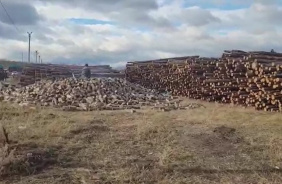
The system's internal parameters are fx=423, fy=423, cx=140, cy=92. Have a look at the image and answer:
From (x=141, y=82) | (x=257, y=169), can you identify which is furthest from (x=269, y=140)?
(x=141, y=82)

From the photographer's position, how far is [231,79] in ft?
46.8

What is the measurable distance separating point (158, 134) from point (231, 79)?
653 cm

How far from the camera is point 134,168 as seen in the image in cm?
601

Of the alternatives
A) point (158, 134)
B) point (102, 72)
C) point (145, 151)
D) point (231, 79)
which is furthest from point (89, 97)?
point (102, 72)

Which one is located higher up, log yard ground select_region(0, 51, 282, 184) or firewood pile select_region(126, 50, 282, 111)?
firewood pile select_region(126, 50, 282, 111)

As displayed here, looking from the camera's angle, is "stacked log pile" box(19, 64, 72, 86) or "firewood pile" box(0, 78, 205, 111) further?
"stacked log pile" box(19, 64, 72, 86)

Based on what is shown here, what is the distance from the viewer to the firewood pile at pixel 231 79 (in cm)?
1215

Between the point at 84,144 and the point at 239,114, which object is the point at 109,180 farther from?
the point at 239,114

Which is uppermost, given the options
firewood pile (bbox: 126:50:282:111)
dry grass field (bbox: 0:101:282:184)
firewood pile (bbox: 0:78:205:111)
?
firewood pile (bbox: 126:50:282:111)

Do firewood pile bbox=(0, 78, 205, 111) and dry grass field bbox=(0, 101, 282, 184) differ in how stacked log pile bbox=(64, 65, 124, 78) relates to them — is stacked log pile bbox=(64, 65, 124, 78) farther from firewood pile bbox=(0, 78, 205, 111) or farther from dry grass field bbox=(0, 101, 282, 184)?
dry grass field bbox=(0, 101, 282, 184)

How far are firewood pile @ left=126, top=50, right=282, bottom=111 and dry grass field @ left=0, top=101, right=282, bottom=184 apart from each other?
1.82m

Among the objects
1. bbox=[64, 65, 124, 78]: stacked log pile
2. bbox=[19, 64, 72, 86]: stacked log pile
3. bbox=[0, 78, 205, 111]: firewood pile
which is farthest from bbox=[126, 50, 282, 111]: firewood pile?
bbox=[19, 64, 72, 86]: stacked log pile

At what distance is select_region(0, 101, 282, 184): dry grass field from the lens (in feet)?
18.9

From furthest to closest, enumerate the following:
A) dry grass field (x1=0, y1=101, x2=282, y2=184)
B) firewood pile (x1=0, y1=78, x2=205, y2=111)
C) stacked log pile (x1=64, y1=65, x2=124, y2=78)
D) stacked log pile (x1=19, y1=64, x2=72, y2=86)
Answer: stacked log pile (x1=64, y1=65, x2=124, y2=78)
stacked log pile (x1=19, y1=64, x2=72, y2=86)
firewood pile (x1=0, y1=78, x2=205, y2=111)
dry grass field (x1=0, y1=101, x2=282, y2=184)
